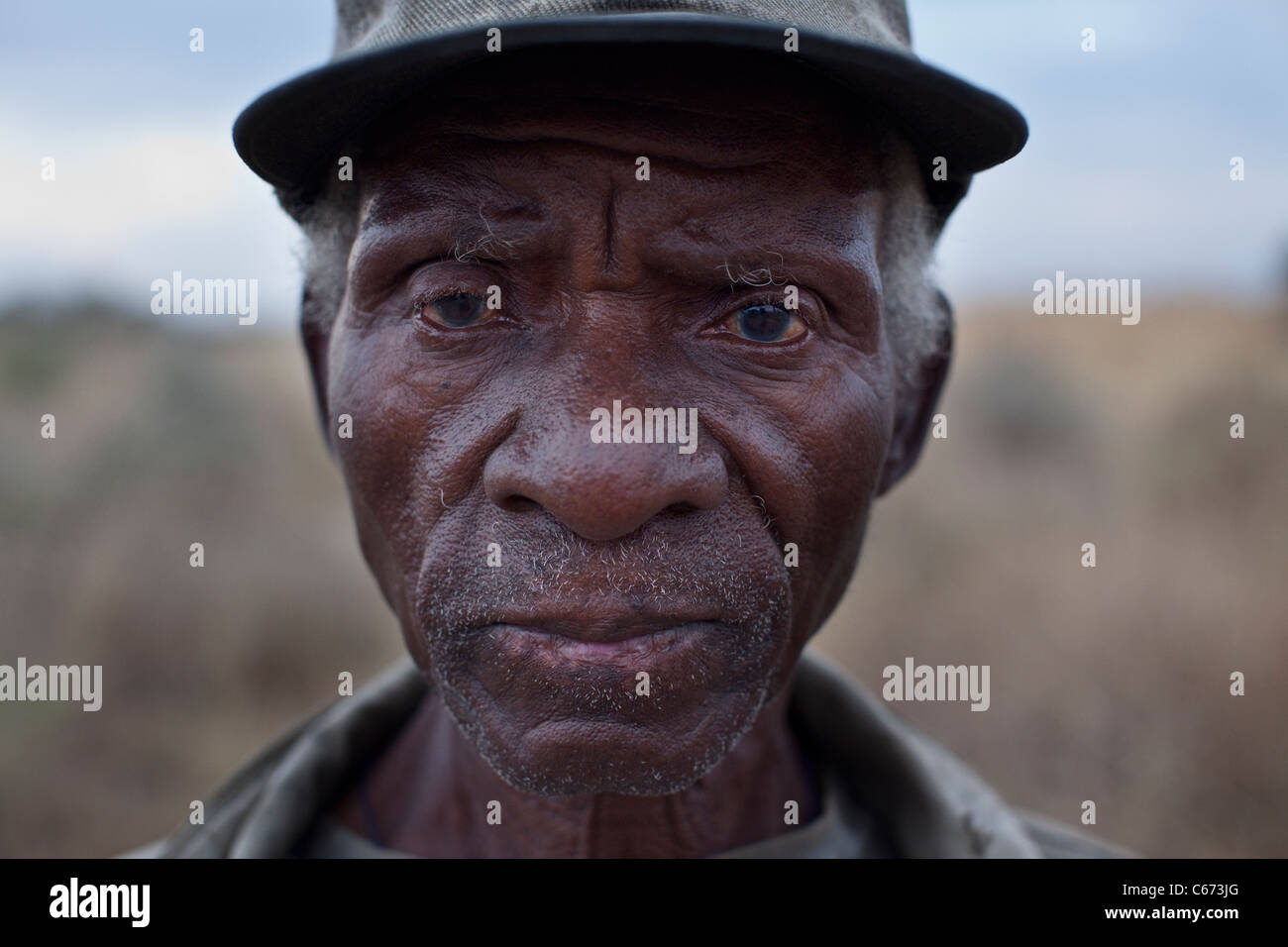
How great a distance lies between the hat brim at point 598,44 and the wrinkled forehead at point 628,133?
6 cm

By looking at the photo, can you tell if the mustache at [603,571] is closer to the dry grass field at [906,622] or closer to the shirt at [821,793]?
the shirt at [821,793]

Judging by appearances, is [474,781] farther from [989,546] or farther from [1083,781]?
[989,546]

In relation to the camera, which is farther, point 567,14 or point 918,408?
point 918,408

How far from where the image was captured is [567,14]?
1.56m

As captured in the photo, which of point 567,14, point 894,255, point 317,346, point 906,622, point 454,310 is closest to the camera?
point 567,14

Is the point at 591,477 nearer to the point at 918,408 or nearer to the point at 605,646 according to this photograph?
the point at 605,646

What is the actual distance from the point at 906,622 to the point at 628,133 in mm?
6345

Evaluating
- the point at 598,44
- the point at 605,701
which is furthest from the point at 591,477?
the point at 598,44

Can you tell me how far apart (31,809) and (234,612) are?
1.61m

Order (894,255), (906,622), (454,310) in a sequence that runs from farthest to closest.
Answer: (906,622), (894,255), (454,310)

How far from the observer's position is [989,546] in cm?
823

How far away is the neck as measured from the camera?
7.12 feet

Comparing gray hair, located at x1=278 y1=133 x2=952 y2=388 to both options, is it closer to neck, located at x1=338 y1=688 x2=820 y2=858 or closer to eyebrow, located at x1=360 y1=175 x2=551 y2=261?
eyebrow, located at x1=360 y1=175 x2=551 y2=261
